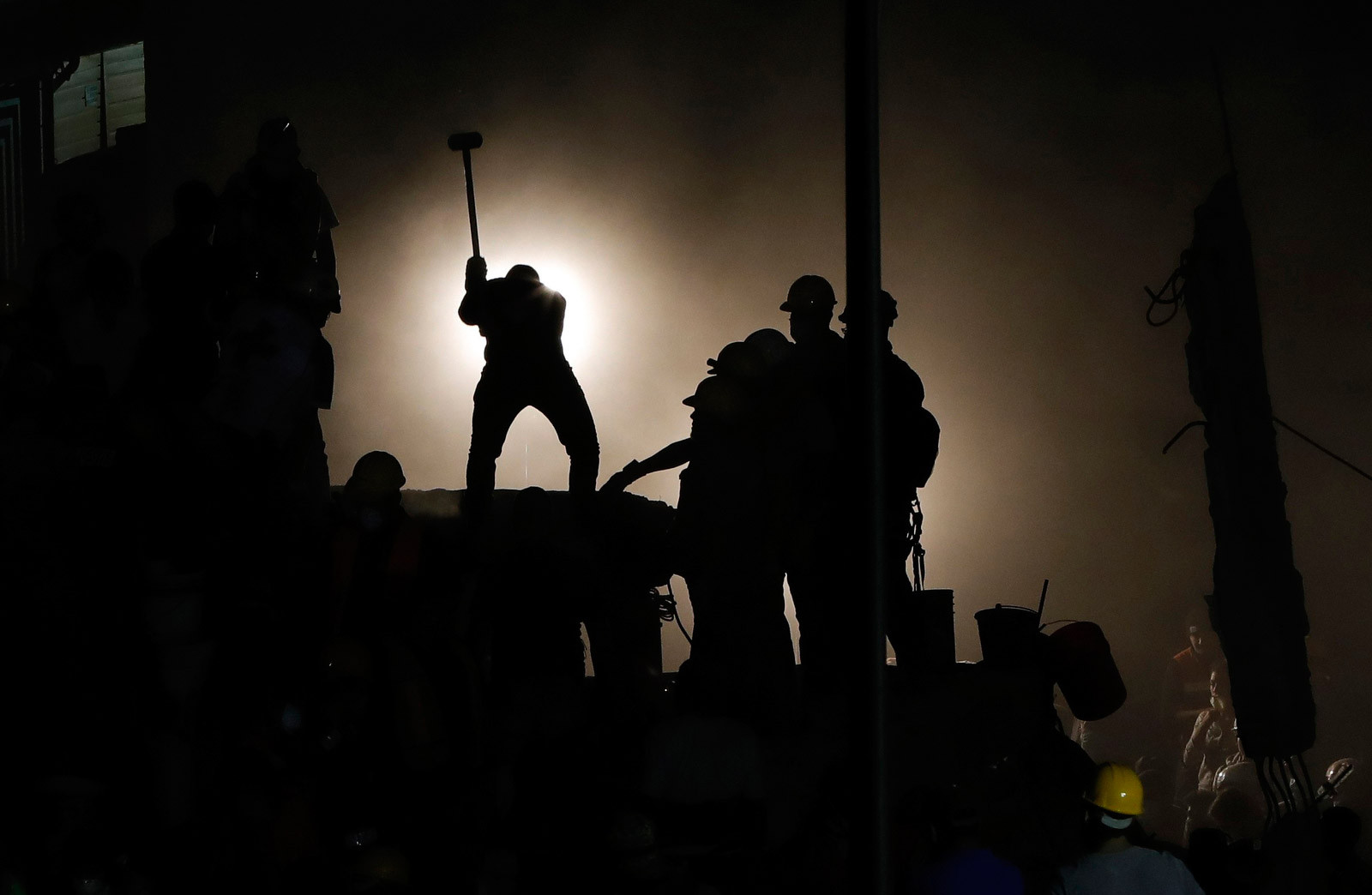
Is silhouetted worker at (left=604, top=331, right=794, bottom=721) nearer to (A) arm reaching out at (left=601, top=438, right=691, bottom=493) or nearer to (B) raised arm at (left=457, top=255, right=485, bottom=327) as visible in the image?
(A) arm reaching out at (left=601, top=438, right=691, bottom=493)

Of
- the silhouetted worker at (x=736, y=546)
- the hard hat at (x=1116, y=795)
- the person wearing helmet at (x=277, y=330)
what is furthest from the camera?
the person wearing helmet at (x=277, y=330)

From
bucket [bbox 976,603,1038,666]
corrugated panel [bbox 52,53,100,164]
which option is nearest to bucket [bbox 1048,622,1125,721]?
bucket [bbox 976,603,1038,666]

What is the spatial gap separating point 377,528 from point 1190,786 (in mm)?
8996

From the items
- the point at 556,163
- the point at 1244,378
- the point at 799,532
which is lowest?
the point at 799,532

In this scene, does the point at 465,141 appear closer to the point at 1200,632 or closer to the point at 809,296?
A: the point at 809,296

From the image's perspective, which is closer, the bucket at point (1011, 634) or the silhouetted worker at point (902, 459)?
the silhouetted worker at point (902, 459)

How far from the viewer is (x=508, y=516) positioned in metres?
6.48

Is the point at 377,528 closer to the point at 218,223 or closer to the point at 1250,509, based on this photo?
the point at 218,223

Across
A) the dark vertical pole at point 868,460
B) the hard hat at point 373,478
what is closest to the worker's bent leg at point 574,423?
the hard hat at point 373,478

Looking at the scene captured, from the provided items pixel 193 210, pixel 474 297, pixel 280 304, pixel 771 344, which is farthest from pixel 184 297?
pixel 771 344

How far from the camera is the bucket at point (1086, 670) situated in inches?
244

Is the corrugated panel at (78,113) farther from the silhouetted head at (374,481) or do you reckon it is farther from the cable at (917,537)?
the cable at (917,537)

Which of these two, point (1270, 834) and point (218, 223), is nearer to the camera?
point (218, 223)

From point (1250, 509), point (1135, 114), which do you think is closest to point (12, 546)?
point (1250, 509)
